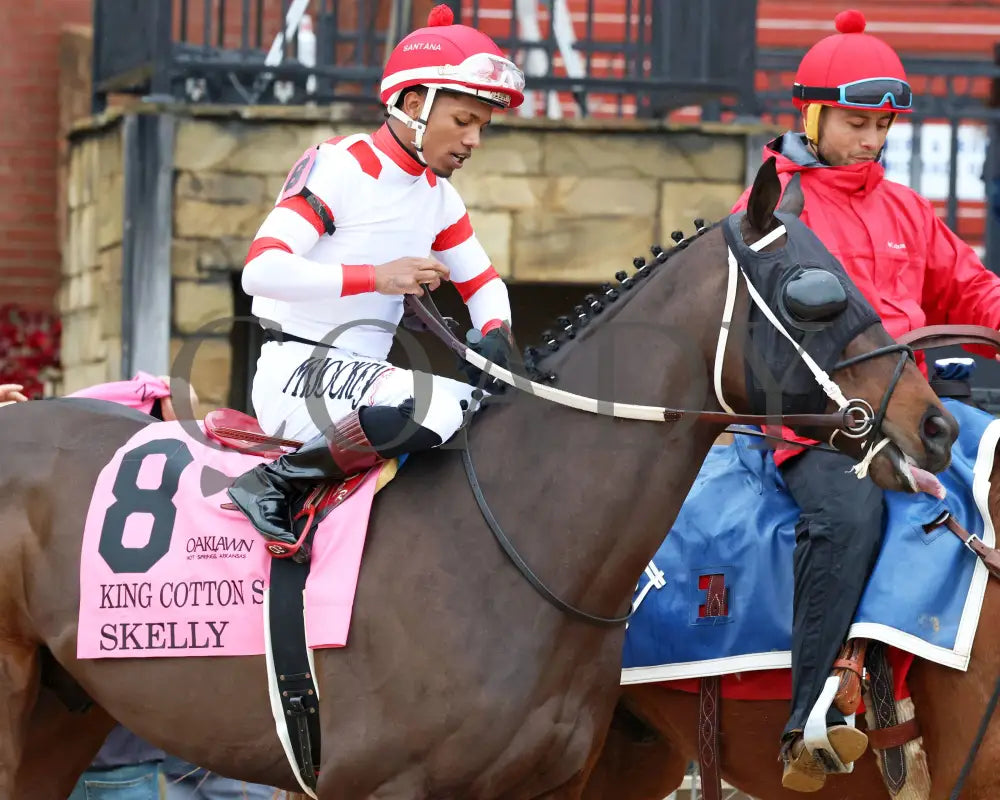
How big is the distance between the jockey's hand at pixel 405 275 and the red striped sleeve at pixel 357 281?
0.05 feet

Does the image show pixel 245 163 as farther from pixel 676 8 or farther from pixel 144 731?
pixel 144 731

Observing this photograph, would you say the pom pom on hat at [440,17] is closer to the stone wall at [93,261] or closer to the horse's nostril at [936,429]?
the horse's nostril at [936,429]

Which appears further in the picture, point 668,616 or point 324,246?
point 668,616

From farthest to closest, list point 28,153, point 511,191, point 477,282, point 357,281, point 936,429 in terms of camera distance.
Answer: point 28,153, point 511,191, point 477,282, point 357,281, point 936,429

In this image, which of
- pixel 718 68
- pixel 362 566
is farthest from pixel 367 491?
pixel 718 68

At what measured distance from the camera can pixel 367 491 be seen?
3.92 metres

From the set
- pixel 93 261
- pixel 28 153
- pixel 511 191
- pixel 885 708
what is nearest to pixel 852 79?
pixel 885 708

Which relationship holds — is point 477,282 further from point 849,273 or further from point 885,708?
point 885,708

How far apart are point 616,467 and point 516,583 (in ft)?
1.22

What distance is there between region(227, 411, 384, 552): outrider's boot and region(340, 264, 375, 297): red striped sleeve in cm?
30

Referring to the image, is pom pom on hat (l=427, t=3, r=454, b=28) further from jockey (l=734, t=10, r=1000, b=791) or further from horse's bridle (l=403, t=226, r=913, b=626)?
jockey (l=734, t=10, r=1000, b=791)

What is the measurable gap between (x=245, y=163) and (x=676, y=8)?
96.7 inches

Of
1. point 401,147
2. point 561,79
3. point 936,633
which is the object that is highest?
point 561,79

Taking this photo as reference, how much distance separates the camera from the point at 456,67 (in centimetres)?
399
